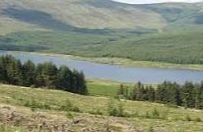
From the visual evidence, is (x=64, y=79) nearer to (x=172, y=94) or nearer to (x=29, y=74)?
(x=29, y=74)

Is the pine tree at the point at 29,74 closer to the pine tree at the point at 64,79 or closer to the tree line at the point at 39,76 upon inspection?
the tree line at the point at 39,76

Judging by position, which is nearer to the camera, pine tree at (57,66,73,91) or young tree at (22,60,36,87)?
young tree at (22,60,36,87)

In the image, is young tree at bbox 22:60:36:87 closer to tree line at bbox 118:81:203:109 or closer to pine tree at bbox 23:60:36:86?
pine tree at bbox 23:60:36:86

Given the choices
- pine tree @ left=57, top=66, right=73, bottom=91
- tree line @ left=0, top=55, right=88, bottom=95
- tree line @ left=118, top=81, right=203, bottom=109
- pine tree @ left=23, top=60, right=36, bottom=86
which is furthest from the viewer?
pine tree @ left=57, top=66, right=73, bottom=91

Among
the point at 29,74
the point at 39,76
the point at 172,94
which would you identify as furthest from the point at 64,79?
the point at 172,94

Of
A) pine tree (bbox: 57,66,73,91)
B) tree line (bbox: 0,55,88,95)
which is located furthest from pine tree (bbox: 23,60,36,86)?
pine tree (bbox: 57,66,73,91)

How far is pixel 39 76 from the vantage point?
122688 millimetres

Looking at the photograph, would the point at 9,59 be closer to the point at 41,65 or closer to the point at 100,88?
the point at 41,65

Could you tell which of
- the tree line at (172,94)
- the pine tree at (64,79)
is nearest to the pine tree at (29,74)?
the pine tree at (64,79)

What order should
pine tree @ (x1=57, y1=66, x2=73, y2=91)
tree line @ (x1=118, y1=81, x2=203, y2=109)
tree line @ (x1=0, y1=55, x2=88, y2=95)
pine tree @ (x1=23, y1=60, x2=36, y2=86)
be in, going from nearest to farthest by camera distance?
1. tree line @ (x1=0, y1=55, x2=88, y2=95)
2. pine tree @ (x1=23, y1=60, x2=36, y2=86)
3. tree line @ (x1=118, y1=81, x2=203, y2=109)
4. pine tree @ (x1=57, y1=66, x2=73, y2=91)

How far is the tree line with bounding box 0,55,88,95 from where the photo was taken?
117 meters

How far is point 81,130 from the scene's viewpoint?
84.7 feet

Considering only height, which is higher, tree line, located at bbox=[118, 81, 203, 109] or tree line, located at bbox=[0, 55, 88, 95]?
tree line, located at bbox=[0, 55, 88, 95]

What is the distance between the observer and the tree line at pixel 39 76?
117 metres
